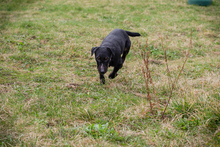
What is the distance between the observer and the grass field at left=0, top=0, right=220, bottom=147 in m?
2.80

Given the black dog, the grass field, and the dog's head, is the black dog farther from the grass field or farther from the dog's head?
the grass field

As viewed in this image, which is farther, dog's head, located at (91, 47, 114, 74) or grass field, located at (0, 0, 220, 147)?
dog's head, located at (91, 47, 114, 74)

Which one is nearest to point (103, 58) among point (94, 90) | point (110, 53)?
point (110, 53)

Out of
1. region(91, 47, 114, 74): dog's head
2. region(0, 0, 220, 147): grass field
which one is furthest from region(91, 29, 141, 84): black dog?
region(0, 0, 220, 147): grass field

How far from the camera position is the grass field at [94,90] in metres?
2.80

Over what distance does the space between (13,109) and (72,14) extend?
36.1ft

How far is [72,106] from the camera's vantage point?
363 centimetres

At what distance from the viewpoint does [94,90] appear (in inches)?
180

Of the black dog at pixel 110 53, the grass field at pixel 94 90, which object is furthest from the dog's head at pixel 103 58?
the grass field at pixel 94 90

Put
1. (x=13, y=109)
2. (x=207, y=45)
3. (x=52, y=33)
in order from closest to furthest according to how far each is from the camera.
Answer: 1. (x=13, y=109)
2. (x=207, y=45)
3. (x=52, y=33)

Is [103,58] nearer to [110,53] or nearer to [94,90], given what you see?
[110,53]

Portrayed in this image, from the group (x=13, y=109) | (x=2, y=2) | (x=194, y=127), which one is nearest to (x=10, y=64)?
(x=13, y=109)

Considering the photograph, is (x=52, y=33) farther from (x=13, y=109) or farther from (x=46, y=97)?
(x=13, y=109)

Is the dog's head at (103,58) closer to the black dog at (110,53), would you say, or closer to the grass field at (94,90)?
the black dog at (110,53)
